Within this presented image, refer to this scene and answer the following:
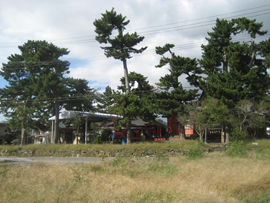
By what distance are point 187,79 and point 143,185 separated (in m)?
27.6

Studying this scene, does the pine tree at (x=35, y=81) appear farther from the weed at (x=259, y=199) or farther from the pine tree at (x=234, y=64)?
the weed at (x=259, y=199)

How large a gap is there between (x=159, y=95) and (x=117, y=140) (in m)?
8.22

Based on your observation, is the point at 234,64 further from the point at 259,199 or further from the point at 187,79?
the point at 259,199

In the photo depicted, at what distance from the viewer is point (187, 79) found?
33.5 metres

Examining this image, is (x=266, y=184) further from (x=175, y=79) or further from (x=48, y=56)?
(x=48, y=56)

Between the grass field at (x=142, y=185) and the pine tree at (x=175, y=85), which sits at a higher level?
the pine tree at (x=175, y=85)

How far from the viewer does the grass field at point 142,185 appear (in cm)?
629

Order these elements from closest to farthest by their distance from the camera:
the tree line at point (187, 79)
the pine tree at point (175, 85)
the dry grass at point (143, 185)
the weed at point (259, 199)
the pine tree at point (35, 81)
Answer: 1. the dry grass at point (143, 185)
2. the weed at point (259, 199)
3. the tree line at point (187, 79)
4. the pine tree at point (175, 85)
5. the pine tree at point (35, 81)

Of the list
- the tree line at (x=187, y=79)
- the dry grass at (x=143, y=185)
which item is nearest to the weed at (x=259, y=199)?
the dry grass at (x=143, y=185)

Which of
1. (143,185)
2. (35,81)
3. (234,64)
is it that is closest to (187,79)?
(234,64)

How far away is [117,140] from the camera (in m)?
33.7

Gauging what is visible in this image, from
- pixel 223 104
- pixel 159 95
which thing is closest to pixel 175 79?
pixel 159 95

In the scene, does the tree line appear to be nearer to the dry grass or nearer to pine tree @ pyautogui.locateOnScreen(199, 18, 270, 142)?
pine tree @ pyautogui.locateOnScreen(199, 18, 270, 142)

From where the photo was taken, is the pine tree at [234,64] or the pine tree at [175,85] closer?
the pine tree at [234,64]
